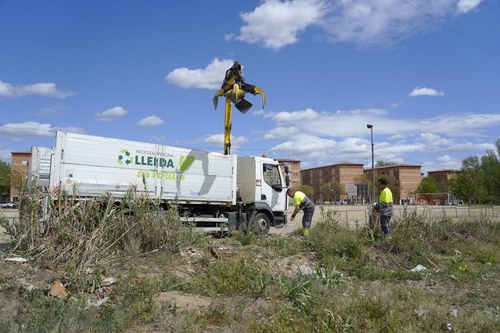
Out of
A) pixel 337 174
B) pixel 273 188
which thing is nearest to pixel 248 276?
pixel 273 188

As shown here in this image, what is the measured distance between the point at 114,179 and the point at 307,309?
8.65 meters

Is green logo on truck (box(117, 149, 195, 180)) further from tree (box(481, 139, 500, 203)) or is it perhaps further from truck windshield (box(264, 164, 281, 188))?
tree (box(481, 139, 500, 203))

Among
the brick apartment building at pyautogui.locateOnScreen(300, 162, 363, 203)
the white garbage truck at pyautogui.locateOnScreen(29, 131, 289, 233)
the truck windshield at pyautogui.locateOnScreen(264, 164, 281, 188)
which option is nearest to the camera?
the white garbage truck at pyautogui.locateOnScreen(29, 131, 289, 233)

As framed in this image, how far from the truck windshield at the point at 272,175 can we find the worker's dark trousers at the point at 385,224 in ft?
18.2

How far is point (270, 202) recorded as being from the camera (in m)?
16.4

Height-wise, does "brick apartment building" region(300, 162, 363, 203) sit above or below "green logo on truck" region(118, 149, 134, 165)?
above

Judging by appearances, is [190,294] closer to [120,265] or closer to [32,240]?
[120,265]

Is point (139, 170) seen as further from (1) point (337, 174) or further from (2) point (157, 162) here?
(1) point (337, 174)

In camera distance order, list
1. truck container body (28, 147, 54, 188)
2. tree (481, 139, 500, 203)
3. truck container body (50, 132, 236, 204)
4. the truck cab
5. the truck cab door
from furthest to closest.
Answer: tree (481, 139, 500, 203)
the truck cab door
the truck cab
truck container body (50, 132, 236, 204)
truck container body (28, 147, 54, 188)

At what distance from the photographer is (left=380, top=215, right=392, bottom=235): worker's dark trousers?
11406 mm

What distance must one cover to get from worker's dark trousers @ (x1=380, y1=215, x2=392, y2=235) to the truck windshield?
553 centimetres

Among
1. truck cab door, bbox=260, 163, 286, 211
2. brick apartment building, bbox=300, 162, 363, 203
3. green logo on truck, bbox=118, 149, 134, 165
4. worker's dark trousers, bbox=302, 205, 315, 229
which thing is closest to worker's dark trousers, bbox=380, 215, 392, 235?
worker's dark trousers, bbox=302, 205, 315, 229

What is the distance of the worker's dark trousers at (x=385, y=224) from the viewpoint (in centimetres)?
1141

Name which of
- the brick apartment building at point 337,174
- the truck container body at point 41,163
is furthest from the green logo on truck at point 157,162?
the brick apartment building at point 337,174
